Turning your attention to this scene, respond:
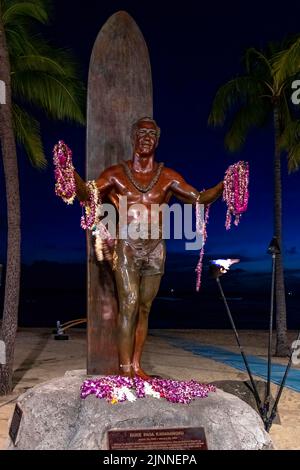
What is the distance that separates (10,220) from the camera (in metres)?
8.52

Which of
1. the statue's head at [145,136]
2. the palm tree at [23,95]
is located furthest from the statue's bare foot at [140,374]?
the palm tree at [23,95]

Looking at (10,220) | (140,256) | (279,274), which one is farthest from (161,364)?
(140,256)

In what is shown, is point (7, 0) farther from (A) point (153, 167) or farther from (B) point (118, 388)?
(B) point (118, 388)

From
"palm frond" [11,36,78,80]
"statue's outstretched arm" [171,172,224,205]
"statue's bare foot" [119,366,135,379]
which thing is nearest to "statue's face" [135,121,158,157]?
"statue's outstretched arm" [171,172,224,205]

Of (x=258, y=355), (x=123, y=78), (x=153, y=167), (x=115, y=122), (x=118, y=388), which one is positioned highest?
(x=123, y=78)

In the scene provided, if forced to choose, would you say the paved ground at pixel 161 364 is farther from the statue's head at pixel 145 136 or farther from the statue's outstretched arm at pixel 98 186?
the statue's head at pixel 145 136

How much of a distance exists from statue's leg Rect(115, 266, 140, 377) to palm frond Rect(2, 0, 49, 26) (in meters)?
6.45

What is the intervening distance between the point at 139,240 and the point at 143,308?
62cm

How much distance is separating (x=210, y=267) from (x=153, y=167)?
1.11 m

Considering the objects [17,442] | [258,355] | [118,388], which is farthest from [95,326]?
[258,355]

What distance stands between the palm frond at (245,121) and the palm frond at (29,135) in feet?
17.5

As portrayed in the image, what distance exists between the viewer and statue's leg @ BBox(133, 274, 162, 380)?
4891mm
